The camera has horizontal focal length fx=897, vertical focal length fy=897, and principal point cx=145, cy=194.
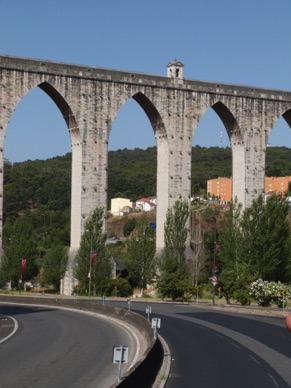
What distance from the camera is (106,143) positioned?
7712 centimetres

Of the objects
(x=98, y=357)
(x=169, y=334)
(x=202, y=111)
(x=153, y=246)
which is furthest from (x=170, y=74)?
(x=98, y=357)

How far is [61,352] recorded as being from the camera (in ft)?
99.9

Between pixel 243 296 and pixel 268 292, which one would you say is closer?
pixel 268 292

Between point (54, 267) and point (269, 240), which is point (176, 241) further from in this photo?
point (54, 267)

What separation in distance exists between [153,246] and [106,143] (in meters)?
11.0

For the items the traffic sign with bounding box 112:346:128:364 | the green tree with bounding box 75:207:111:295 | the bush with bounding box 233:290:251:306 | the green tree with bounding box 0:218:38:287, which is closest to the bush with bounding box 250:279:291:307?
the bush with bounding box 233:290:251:306

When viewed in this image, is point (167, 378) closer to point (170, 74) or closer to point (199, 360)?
point (199, 360)

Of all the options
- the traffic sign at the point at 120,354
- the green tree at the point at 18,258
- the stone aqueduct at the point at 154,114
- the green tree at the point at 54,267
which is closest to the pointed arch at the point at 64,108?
the stone aqueduct at the point at 154,114

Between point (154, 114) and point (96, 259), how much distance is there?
48.9 feet

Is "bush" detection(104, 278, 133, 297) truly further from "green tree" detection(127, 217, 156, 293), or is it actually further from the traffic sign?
the traffic sign

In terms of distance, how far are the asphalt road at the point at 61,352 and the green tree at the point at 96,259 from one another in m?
24.4

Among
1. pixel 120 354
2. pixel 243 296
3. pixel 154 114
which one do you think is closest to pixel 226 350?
pixel 120 354

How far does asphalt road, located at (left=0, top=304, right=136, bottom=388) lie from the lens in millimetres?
23578

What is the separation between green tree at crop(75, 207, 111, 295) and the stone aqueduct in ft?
3.46
